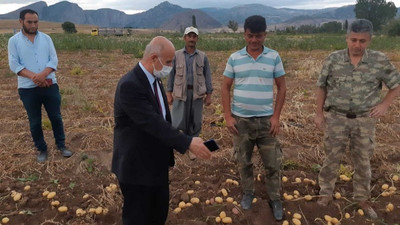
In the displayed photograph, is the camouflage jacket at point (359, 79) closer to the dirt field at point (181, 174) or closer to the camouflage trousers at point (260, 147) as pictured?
the camouflage trousers at point (260, 147)

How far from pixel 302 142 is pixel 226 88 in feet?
7.47

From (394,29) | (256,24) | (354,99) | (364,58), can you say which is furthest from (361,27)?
(394,29)

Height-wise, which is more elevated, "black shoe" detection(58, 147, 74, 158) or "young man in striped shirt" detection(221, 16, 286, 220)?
"young man in striped shirt" detection(221, 16, 286, 220)

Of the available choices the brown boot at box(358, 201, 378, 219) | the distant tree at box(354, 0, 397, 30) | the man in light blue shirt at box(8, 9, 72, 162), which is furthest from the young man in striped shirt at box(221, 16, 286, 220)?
the distant tree at box(354, 0, 397, 30)

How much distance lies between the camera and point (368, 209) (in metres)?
3.23

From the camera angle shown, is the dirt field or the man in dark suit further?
the dirt field

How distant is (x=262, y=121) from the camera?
3031 mm

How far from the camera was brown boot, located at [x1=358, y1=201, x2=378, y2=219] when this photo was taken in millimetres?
3178

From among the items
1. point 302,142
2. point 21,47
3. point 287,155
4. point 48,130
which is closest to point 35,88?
point 21,47

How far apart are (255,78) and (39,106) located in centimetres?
269

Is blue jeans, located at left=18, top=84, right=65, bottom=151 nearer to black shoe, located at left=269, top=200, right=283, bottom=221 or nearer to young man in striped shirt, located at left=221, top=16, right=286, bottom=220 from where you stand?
young man in striped shirt, located at left=221, top=16, right=286, bottom=220

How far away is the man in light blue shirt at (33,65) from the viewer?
12.9 feet

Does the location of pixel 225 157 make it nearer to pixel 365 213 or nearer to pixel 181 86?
pixel 181 86

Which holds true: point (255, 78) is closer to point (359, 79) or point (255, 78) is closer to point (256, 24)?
point (256, 24)
